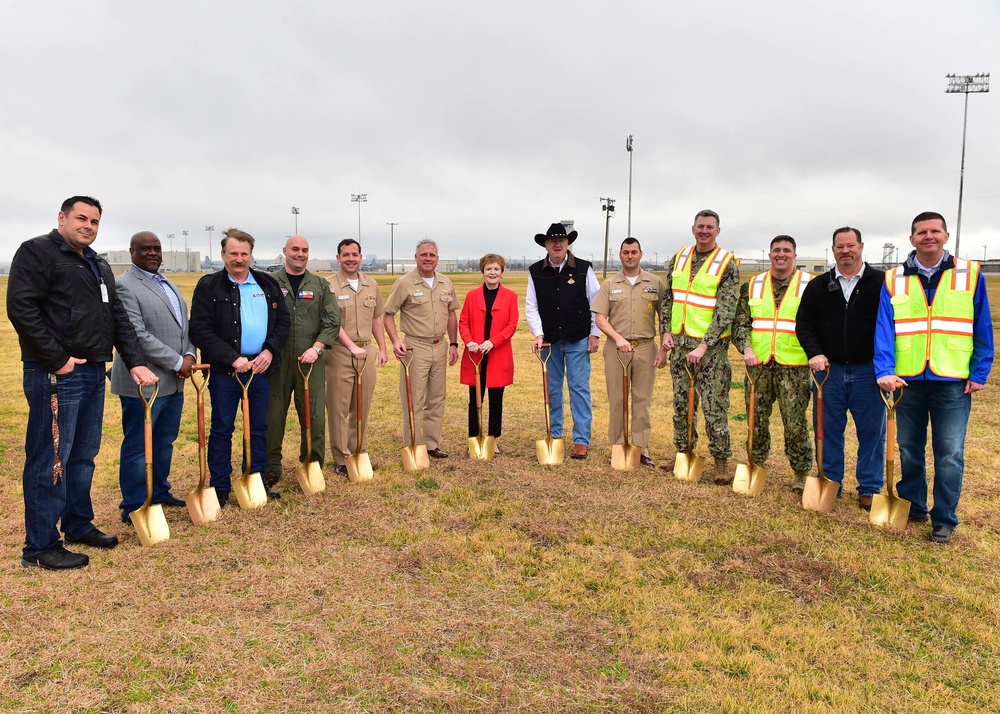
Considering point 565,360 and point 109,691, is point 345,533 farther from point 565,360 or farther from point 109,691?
point 565,360

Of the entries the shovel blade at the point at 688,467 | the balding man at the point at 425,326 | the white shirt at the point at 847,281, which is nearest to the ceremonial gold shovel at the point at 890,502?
the white shirt at the point at 847,281

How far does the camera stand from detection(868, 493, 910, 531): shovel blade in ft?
15.2

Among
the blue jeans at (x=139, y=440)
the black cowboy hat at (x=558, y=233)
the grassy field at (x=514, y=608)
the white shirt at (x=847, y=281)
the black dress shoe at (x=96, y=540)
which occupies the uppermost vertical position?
the black cowboy hat at (x=558, y=233)

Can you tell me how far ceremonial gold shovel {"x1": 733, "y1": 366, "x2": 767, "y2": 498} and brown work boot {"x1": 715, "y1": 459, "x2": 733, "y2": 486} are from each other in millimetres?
185

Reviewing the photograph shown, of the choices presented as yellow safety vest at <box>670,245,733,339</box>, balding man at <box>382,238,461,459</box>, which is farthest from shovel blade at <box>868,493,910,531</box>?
balding man at <box>382,238,461,459</box>

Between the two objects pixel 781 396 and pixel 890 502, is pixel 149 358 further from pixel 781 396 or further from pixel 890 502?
pixel 890 502

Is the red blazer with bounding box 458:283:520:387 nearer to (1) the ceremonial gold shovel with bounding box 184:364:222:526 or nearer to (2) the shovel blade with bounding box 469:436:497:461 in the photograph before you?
(2) the shovel blade with bounding box 469:436:497:461

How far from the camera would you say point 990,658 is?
10.2 ft

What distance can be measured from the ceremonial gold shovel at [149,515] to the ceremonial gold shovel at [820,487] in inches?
196

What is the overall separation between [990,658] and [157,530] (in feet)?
16.6

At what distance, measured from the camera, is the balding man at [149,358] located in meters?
4.49

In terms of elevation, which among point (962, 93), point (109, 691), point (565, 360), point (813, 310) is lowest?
point (109, 691)

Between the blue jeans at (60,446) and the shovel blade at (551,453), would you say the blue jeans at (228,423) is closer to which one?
the blue jeans at (60,446)

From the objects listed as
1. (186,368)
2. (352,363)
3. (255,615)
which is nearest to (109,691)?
(255,615)
